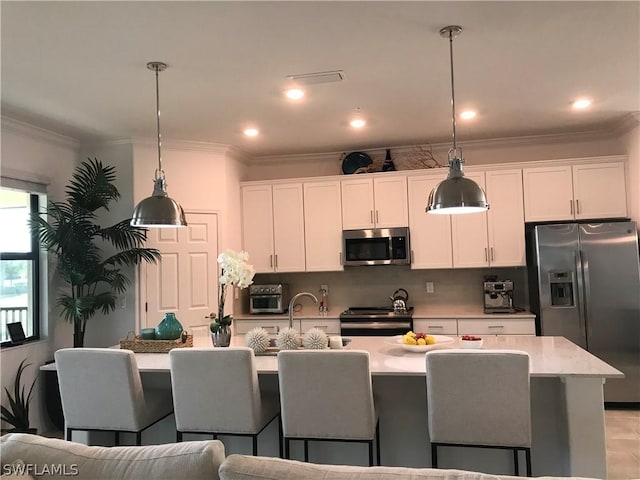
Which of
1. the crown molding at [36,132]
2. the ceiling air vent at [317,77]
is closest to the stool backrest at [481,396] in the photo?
the ceiling air vent at [317,77]

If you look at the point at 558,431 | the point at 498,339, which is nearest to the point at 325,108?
the point at 498,339

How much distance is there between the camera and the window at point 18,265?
4.07 meters

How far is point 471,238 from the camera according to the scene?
488cm

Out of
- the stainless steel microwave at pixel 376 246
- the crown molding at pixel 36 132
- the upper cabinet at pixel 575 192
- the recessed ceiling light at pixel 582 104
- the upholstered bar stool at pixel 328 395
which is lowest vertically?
the upholstered bar stool at pixel 328 395

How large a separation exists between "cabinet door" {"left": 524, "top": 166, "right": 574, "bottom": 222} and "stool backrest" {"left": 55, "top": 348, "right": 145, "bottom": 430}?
376cm

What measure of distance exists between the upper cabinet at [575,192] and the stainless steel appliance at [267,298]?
8.36ft

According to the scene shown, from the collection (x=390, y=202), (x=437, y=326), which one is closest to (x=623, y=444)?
(x=437, y=326)

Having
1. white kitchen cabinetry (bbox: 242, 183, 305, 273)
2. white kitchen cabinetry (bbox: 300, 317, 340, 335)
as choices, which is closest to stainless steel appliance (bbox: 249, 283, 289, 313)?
white kitchen cabinetry (bbox: 242, 183, 305, 273)

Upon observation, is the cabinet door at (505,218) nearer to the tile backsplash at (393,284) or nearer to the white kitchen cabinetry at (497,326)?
the tile backsplash at (393,284)

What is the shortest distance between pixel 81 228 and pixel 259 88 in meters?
2.00

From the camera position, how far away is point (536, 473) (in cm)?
270

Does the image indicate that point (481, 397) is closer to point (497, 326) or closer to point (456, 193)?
point (456, 193)

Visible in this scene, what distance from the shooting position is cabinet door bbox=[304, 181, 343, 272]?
5.17 meters

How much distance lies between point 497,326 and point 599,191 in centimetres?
156
